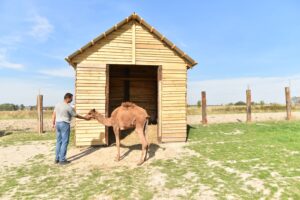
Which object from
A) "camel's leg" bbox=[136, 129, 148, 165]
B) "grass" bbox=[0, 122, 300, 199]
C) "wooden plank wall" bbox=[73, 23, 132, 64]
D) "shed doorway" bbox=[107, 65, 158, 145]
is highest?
"wooden plank wall" bbox=[73, 23, 132, 64]

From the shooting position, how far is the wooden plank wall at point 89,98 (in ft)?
37.8

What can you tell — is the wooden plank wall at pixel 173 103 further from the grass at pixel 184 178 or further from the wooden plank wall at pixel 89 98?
the wooden plank wall at pixel 89 98

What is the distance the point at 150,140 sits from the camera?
12.8 metres

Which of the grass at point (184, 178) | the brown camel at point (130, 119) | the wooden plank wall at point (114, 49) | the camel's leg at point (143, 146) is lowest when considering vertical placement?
the grass at point (184, 178)

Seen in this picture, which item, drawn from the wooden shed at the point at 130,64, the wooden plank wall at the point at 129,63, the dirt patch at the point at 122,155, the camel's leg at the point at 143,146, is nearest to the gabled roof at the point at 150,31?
the wooden shed at the point at 130,64

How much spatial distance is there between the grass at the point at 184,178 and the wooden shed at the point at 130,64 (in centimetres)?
252

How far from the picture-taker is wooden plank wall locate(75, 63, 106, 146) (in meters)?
11.5

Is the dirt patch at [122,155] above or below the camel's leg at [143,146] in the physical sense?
below

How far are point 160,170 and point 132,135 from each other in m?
6.39

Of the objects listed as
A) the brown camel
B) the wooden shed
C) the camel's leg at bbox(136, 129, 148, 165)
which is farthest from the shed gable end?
the camel's leg at bbox(136, 129, 148, 165)

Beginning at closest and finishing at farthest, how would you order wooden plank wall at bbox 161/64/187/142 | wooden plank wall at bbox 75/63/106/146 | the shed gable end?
wooden plank wall at bbox 75/63/106/146, the shed gable end, wooden plank wall at bbox 161/64/187/142

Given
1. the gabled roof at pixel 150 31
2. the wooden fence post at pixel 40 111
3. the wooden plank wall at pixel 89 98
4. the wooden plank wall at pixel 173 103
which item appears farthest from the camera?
the wooden fence post at pixel 40 111

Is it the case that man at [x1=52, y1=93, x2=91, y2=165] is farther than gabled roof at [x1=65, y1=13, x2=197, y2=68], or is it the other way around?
gabled roof at [x1=65, y1=13, x2=197, y2=68]

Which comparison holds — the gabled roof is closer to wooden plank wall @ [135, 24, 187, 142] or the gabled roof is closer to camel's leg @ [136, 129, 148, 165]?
wooden plank wall @ [135, 24, 187, 142]
